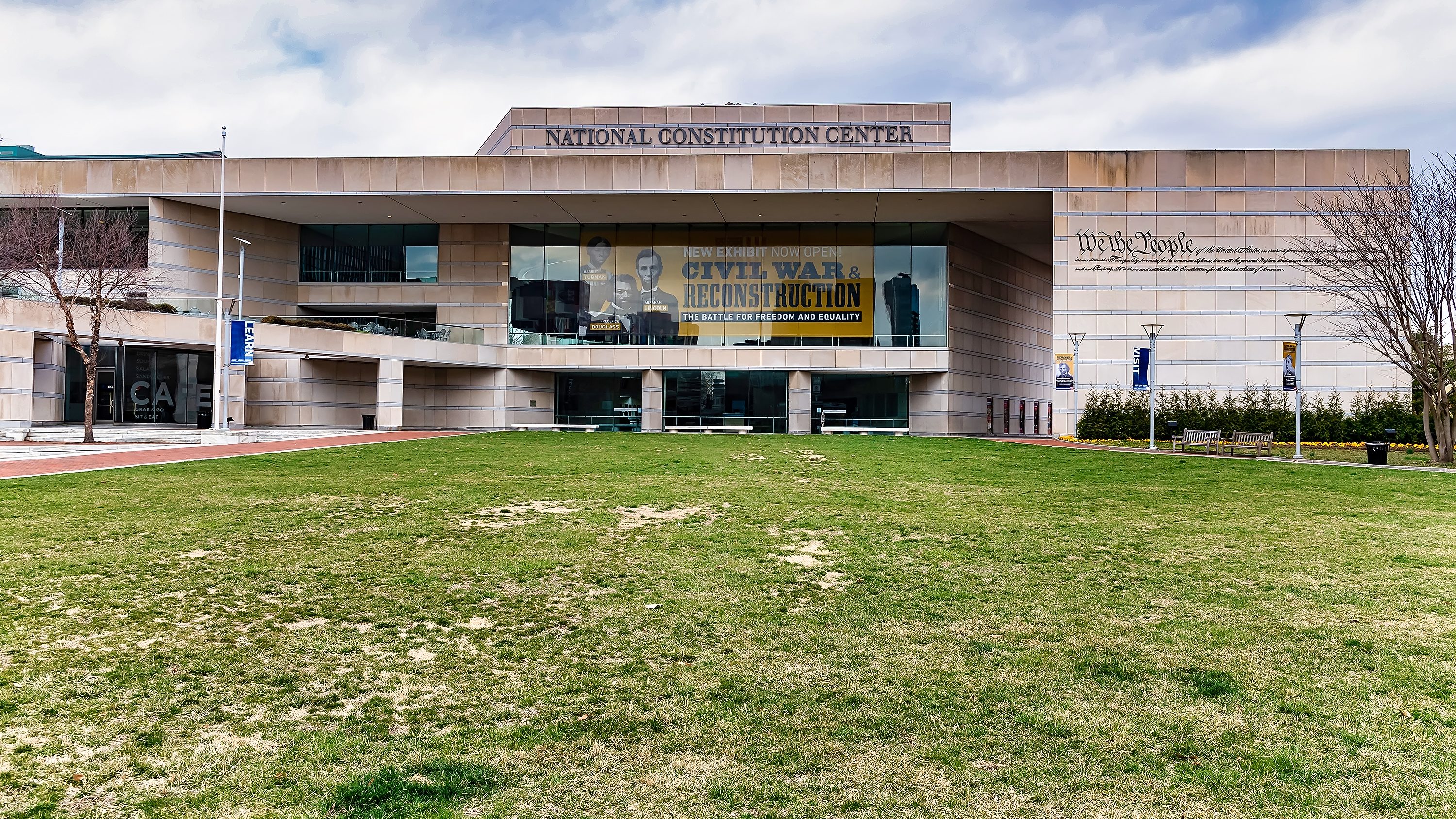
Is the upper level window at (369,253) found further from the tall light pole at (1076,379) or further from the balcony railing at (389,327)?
the tall light pole at (1076,379)

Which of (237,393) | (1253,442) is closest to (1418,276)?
(1253,442)

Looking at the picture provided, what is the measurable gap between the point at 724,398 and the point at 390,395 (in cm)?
1621

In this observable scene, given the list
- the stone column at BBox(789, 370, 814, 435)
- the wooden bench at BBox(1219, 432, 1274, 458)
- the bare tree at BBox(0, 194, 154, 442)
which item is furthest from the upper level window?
the wooden bench at BBox(1219, 432, 1274, 458)

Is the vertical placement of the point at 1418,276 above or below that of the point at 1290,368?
above

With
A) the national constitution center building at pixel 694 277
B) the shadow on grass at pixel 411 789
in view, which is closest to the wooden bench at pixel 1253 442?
the national constitution center building at pixel 694 277

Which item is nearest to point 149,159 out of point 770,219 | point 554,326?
point 554,326

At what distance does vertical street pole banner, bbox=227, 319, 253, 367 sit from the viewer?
31391 millimetres

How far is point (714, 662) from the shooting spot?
620cm

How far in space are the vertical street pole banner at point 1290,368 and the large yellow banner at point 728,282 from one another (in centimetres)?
2055

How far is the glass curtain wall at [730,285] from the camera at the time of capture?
45.2 meters

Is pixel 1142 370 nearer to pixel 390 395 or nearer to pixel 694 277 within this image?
pixel 694 277

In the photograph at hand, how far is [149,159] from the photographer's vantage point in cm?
4159

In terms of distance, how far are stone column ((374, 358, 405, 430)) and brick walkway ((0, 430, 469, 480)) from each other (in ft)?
28.2

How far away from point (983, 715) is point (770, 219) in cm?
4209
